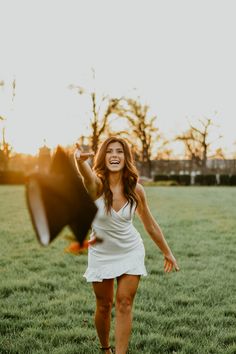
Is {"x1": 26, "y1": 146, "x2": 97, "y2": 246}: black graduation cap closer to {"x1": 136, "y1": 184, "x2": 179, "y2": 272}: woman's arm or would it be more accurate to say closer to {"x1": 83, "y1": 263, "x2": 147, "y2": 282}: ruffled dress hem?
{"x1": 83, "y1": 263, "x2": 147, "y2": 282}: ruffled dress hem

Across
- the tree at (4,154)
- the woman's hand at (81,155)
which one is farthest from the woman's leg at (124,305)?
the tree at (4,154)

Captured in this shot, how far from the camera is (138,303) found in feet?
18.6

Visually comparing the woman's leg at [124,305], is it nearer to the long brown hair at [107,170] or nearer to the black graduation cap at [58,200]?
the long brown hair at [107,170]

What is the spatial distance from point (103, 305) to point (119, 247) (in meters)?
0.57

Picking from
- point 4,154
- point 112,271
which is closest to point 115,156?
point 112,271

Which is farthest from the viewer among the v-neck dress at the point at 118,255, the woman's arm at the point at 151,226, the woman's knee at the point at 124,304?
the woman's arm at the point at 151,226

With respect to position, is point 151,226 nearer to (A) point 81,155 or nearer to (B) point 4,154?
(A) point 81,155

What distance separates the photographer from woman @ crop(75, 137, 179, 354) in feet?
10.6

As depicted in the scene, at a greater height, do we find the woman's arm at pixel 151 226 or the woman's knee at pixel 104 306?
the woman's arm at pixel 151 226

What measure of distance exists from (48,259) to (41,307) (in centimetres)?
285

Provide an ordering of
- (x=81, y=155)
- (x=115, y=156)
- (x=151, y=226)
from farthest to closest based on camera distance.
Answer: (x=151, y=226) → (x=115, y=156) → (x=81, y=155)

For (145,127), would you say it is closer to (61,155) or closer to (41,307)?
(41,307)

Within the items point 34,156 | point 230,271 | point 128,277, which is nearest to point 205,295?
point 230,271

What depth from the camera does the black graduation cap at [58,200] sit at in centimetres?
82
